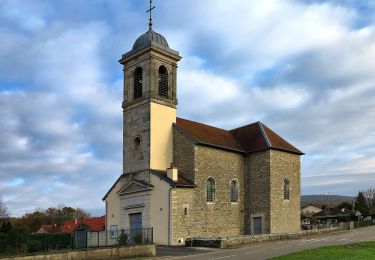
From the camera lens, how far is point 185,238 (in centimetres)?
3134

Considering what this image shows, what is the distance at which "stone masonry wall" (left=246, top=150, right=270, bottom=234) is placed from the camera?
119ft

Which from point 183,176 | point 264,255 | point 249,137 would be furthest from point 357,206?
point 264,255

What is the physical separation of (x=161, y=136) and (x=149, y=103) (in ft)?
8.59

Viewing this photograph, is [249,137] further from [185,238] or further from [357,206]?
[357,206]

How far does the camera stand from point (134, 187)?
34125 millimetres

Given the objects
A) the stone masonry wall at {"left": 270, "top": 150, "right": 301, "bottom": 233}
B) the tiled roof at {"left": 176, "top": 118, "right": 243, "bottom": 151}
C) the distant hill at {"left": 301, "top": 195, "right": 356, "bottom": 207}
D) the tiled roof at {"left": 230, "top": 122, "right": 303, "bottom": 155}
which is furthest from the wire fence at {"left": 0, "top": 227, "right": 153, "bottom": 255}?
the distant hill at {"left": 301, "top": 195, "right": 356, "bottom": 207}

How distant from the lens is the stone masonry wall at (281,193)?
3666cm

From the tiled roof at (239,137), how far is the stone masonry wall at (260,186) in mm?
821

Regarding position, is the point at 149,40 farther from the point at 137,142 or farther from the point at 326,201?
the point at 326,201

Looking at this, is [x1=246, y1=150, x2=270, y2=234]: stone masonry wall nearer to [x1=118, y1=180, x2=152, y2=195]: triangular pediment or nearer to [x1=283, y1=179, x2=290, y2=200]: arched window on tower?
[x1=283, y1=179, x2=290, y2=200]: arched window on tower

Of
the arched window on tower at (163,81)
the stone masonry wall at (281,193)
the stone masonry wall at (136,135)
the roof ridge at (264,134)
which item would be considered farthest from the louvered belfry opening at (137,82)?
the stone masonry wall at (281,193)

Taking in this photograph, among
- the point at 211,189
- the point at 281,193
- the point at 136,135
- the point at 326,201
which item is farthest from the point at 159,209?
the point at 326,201

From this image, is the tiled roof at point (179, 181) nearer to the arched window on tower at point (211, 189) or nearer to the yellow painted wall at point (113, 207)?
the arched window on tower at point (211, 189)

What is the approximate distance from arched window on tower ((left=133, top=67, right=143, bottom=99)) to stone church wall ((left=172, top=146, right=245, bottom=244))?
648 cm
